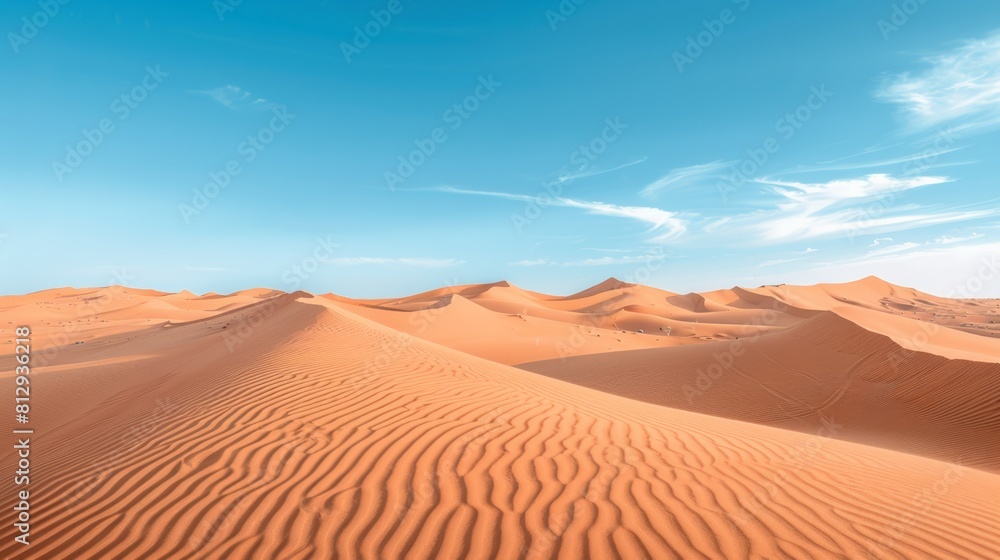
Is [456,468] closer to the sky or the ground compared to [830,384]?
closer to the sky

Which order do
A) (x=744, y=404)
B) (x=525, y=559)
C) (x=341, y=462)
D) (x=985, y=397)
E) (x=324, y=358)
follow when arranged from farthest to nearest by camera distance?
(x=744, y=404) < (x=985, y=397) < (x=324, y=358) < (x=341, y=462) < (x=525, y=559)

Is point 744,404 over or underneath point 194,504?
underneath

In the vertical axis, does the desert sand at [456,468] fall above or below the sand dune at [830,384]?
above

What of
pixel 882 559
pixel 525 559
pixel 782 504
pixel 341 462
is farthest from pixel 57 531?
pixel 882 559

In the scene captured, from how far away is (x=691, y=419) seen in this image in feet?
26.4

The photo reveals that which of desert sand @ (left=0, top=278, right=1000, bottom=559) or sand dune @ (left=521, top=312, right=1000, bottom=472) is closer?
desert sand @ (left=0, top=278, right=1000, bottom=559)

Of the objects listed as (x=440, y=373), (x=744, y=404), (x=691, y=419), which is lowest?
(x=744, y=404)

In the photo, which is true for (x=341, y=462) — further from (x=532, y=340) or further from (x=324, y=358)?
(x=532, y=340)

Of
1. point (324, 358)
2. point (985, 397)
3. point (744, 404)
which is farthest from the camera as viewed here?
point (744, 404)

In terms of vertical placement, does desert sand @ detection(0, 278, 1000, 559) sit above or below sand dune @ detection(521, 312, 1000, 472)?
above

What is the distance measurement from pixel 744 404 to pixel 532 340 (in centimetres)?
1425

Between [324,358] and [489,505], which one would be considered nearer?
[489,505]

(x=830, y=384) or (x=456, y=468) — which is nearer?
(x=456, y=468)

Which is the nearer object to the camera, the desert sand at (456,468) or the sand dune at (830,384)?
the desert sand at (456,468)
